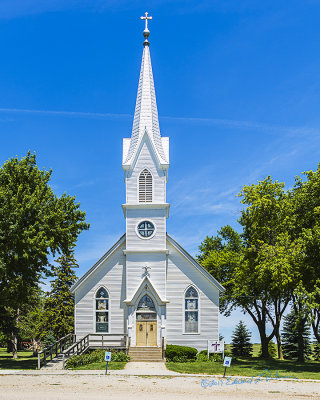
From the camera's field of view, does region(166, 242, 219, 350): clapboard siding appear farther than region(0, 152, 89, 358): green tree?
Yes

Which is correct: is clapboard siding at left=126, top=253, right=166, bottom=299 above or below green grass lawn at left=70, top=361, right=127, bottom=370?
above

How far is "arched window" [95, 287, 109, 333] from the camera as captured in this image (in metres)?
30.0

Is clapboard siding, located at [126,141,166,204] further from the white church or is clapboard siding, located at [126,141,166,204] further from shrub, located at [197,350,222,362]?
shrub, located at [197,350,222,362]

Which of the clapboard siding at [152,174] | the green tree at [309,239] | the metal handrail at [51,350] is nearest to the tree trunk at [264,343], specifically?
the green tree at [309,239]

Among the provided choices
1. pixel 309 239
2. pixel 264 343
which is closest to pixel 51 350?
pixel 309 239

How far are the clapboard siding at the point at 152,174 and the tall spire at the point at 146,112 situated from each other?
1.88 ft

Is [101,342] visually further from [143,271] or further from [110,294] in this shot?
[143,271]

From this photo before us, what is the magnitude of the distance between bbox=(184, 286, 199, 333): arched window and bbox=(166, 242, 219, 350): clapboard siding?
21 centimetres

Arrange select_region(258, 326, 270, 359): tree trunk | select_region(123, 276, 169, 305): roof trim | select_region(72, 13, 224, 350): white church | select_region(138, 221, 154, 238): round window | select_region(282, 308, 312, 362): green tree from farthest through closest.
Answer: select_region(282, 308, 312, 362): green tree → select_region(258, 326, 270, 359): tree trunk → select_region(138, 221, 154, 238): round window → select_region(72, 13, 224, 350): white church → select_region(123, 276, 169, 305): roof trim

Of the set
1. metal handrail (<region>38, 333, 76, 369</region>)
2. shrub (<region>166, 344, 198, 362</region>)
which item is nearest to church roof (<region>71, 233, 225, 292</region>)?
metal handrail (<region>38, 333, 76, 369</region>)

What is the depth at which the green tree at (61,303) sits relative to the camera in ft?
136

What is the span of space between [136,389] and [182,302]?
13.8 metres

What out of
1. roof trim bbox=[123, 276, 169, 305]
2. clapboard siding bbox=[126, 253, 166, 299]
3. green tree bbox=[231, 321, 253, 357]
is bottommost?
green tree bbox=[231, 321, 253, 357]

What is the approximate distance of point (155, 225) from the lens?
100ft
